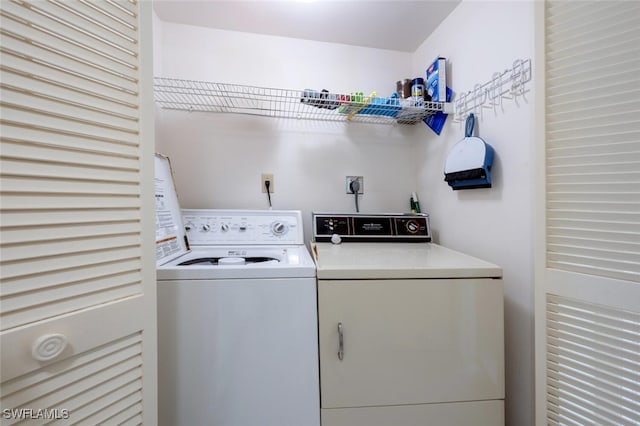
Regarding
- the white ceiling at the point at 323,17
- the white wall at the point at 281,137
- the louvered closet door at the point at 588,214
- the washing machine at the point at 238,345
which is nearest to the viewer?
the louvered closet door at the point at 588,214

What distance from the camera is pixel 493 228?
110 centimetres

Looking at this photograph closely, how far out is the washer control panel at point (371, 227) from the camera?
1.41m

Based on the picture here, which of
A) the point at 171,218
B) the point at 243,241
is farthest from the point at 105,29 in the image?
the point at 243,241

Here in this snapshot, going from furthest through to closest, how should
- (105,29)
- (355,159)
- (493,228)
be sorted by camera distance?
(355,159)
(493,228)
(105,29)

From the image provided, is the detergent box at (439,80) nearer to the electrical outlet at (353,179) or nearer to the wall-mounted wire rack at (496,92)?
the wall-mounted wire rack at (496,92)

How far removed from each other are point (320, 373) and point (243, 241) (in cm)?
78

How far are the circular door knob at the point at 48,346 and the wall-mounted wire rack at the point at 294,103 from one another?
1167 mm

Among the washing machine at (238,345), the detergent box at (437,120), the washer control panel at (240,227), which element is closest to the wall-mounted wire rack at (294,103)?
the detergent box at (437,120)

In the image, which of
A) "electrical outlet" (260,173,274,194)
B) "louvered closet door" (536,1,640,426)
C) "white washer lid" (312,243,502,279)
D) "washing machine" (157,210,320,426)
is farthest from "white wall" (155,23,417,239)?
"louvered closet door" (536,1,640,426)

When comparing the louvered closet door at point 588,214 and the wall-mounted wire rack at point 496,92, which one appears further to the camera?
the wall-mounted wire rack at point 496,92

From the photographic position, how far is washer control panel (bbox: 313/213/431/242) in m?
1.41

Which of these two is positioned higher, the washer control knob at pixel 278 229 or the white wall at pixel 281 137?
the white wall at pixel 281 137

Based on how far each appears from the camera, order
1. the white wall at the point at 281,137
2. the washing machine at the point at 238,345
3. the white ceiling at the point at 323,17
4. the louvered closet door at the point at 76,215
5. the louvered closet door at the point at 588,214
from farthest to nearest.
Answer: the white wall at the point at 281,137
the white ceiling at the point at 323,17
the washing machine at the point at 238,345
the louvered closet door at the point at 588,214
the louvered closet door at the point at 76,215

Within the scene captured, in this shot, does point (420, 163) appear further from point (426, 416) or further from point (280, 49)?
point (426, 416)
